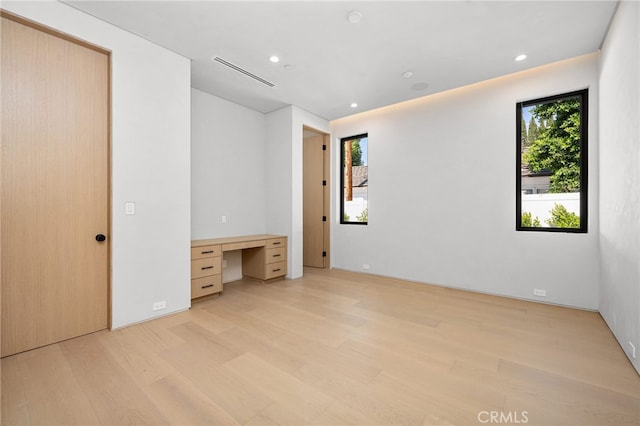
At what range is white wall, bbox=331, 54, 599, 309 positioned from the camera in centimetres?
315

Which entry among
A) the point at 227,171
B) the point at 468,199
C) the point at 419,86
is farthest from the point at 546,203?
the point at 227,171

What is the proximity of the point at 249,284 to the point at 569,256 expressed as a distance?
166 inches

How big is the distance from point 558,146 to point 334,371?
3.71 meters

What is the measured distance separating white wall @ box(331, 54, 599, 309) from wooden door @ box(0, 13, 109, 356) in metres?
3.80

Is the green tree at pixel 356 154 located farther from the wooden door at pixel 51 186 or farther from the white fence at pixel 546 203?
the wooden door at pixel 51 186

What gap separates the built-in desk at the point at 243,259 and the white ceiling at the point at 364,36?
2.21m

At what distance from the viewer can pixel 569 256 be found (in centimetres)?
316

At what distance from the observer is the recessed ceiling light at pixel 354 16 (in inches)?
91.0

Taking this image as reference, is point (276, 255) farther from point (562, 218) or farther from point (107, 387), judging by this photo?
point (562, 218)

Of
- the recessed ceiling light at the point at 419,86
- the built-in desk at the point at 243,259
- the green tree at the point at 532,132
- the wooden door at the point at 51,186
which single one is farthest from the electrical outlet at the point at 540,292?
the wooden door at the point at 51,186

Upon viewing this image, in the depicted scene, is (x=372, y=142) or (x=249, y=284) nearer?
(x=249, y=284)

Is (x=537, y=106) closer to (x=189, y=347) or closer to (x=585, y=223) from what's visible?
(x=585, y=223)

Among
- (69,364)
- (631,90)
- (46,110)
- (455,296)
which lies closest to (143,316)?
(69,364)

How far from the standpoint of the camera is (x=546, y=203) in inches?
132
